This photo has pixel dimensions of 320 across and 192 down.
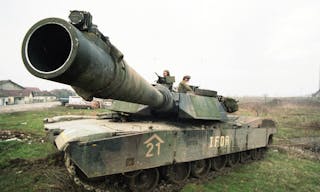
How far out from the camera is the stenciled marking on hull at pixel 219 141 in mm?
7018

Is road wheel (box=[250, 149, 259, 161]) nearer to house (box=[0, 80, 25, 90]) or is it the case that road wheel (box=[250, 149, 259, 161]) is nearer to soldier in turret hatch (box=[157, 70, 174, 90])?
soldier in turret hatch (box=[157, 70, 174, 90])

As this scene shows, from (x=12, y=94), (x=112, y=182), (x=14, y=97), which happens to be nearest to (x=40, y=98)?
(x=12, y=94)

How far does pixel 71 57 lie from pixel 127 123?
420 centimetres

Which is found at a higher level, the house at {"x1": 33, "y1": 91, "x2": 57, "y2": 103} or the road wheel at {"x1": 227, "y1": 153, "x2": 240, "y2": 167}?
the house at {"x1": 33, "y1": 91, "x2": 57, "y2": 103}

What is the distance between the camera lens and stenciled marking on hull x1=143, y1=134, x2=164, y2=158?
534 centimetres

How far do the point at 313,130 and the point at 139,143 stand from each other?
17936mm

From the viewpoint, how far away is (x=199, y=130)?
6520mm

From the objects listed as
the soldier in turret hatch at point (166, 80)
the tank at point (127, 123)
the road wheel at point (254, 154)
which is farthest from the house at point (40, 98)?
the tank at point (127, 123)

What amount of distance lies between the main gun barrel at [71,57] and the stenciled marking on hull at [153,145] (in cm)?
239

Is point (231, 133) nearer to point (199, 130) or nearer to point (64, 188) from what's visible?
point (199, 130)

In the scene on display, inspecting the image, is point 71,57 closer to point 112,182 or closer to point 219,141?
point 112,182

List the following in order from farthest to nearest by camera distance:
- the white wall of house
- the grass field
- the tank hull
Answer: the white wall of house → the grass field → the tank hull

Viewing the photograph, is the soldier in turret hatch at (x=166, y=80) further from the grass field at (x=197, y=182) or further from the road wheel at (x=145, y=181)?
the grass field at (x=197, y=182)

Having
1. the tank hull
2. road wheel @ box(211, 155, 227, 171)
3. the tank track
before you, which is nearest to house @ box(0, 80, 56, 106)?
road wheel @ box(211, 155, 227, 171)
